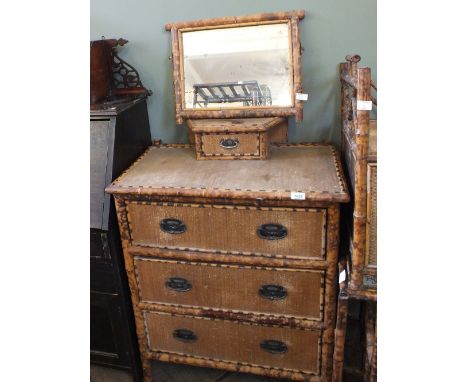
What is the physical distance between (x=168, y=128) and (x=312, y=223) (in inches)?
33.4

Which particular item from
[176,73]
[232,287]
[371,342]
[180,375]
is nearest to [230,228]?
[232,287]

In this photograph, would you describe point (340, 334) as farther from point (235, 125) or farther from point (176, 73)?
point (176, 73)

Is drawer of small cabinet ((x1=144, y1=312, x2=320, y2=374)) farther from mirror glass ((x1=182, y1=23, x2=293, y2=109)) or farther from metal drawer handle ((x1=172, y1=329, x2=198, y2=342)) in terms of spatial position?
mirror glass ((x1=182, y1=23, x2=293, y2=109))

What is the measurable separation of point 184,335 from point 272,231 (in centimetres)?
61

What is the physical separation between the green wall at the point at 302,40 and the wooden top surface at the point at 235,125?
0.20 m

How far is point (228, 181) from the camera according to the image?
1343 mm

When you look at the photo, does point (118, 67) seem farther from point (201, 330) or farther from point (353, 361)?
point (353, 361)

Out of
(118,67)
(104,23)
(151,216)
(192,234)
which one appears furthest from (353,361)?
(104,23)

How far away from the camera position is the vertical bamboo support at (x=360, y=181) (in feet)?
3.33

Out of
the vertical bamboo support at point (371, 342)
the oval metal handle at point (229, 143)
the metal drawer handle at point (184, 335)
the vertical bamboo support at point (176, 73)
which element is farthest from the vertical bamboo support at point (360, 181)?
the vertical bamboo support at point (176, 73)

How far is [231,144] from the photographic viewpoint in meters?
1.50

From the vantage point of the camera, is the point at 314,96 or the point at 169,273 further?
the point at 314,96

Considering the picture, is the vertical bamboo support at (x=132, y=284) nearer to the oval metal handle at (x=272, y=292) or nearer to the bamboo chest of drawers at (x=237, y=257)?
the bamboo chest of drawers at (x=237, y=257)

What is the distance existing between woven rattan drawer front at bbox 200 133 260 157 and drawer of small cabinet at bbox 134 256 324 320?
0.41 m
